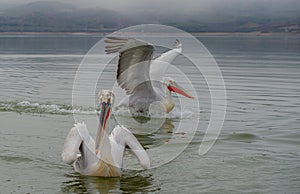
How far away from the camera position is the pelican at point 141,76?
37.4ft

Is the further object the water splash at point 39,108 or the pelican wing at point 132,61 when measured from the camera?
the water splash at point 39,108

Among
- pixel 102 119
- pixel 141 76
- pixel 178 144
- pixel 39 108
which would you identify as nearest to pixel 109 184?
pixel 102 119

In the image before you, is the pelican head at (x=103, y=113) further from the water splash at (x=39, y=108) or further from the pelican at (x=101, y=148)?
the water splash at (x=39, y=108)

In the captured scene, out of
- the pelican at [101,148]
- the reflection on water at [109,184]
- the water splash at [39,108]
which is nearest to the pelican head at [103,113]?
the pelican at [101,148]

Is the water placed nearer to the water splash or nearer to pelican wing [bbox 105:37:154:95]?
the water splash

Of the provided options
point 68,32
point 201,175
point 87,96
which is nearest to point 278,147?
point 201,175

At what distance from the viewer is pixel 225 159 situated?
8.81m

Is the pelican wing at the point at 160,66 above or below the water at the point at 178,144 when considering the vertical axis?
above

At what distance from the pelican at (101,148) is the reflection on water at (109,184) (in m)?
0.11

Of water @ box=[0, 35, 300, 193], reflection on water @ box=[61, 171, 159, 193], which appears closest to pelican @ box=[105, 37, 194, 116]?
water @ box=[0, 35, 300, 193]

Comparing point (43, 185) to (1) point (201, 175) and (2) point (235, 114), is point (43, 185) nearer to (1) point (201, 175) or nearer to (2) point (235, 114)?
(1) point (201, 175)

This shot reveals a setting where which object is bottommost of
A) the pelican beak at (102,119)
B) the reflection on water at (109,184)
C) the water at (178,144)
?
the reflection on water at (109,184)

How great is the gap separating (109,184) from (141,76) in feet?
17.8

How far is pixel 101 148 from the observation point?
762cm
